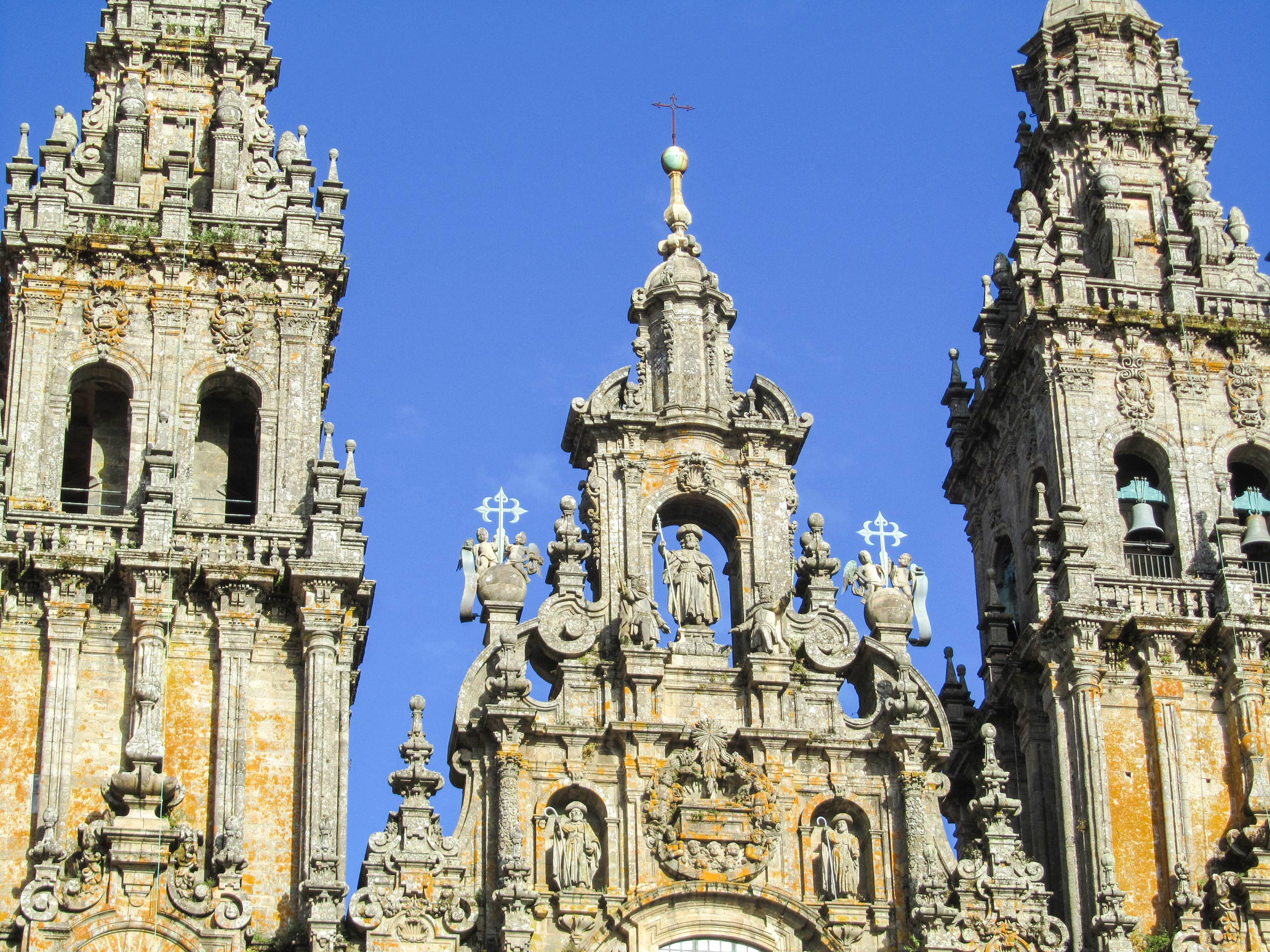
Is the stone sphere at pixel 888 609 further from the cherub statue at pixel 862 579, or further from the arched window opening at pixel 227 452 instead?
the arched window opening at pixel 227 452

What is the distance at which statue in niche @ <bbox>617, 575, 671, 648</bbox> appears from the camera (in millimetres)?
44500

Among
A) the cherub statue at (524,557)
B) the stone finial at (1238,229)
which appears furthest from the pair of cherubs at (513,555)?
the stone finial at (1238,229)

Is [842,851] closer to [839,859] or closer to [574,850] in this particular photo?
[839,859]

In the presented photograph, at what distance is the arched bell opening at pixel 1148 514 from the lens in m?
48.0

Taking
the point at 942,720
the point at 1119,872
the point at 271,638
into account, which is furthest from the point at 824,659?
the point at 271,638

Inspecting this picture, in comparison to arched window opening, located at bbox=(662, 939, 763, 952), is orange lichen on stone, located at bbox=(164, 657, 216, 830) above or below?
above

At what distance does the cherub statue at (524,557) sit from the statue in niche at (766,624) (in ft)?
9.82

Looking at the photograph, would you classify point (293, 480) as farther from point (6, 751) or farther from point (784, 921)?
point (784, 921)

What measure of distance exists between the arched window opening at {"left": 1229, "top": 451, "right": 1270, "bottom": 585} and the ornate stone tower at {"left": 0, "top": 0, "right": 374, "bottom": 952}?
1350cm

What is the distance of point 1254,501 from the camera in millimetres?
48906

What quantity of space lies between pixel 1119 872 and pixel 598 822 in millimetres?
7280

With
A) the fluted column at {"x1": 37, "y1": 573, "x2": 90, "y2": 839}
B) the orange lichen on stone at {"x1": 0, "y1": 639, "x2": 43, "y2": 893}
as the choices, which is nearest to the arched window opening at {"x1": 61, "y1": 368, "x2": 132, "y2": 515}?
the fluted column at {"x1": 37, "y1": 573, "x2": 90, "y2": 839}

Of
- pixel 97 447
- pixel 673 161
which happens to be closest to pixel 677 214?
pixel 673 161

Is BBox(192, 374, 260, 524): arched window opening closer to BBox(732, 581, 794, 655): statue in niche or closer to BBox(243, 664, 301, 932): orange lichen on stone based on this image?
BBox(243, 664, 301, 932): orange lichen on stone
